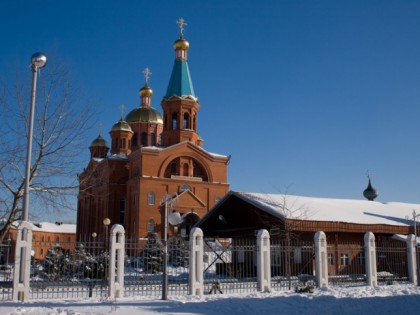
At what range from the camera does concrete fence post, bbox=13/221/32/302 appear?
12742 millimetres

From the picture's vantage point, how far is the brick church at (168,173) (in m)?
42.6

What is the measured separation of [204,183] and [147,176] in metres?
5.23

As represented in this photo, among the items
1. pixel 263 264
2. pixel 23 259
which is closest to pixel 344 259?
pixel 263 264

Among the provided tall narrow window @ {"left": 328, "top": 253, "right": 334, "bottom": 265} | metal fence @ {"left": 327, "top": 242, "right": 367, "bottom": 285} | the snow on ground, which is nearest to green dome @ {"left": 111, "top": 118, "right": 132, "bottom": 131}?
metal fence @ {"left": 327, "top": 242, "right": 367, "bottom": 285}

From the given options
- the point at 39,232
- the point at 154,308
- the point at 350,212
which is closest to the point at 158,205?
the point at 350,212

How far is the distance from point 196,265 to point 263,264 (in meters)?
2.38

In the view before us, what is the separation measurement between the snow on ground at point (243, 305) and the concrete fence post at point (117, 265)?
669 mm

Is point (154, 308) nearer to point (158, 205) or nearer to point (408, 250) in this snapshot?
point (408, 250)

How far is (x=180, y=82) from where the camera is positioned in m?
46.9

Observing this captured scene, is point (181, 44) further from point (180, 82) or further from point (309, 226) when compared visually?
point (309, 226)

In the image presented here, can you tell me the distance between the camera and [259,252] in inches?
632

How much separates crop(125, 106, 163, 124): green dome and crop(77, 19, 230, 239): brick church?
9.72 ft

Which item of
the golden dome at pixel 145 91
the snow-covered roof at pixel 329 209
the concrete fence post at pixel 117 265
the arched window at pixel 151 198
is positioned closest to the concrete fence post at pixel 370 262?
the snow-covered roof at pixel 329 209

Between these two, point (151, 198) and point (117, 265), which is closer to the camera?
point (117, 265)
